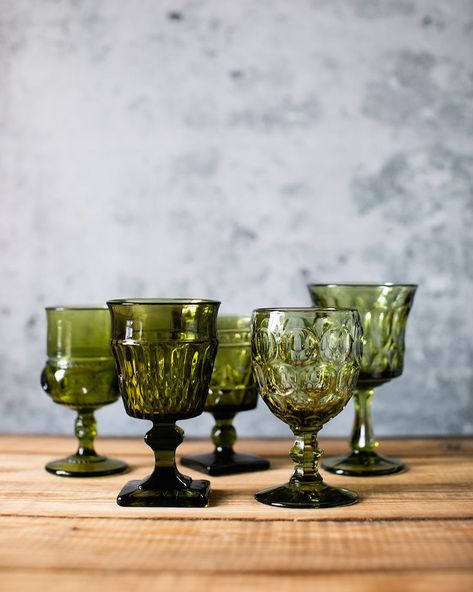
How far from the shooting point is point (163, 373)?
107 centimetres

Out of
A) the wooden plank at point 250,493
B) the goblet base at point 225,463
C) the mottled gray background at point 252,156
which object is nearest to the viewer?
the wooden plank at point 250,493

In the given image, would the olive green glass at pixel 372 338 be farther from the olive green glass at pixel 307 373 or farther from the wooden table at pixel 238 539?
the olive green glass at pixel 307 373

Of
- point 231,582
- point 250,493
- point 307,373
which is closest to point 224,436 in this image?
point 250,493

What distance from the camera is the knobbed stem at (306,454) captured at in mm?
1090

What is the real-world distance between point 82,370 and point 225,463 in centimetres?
26

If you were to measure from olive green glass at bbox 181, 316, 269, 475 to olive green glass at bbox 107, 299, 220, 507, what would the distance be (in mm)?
186

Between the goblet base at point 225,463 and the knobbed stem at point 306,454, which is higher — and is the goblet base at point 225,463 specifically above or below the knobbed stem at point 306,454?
below

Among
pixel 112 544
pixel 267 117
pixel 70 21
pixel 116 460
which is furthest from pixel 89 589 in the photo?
pixel 70 21

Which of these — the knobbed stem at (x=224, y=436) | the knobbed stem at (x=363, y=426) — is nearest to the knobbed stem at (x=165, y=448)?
the knobbed stem at (x=224, y=436)

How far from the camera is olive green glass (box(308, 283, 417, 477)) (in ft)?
4.28

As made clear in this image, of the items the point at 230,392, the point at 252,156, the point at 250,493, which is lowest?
the point at 250,493

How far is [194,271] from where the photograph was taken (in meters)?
1.99

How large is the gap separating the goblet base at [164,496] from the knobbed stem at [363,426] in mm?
328

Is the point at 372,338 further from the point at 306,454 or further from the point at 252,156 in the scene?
the point at 252,156
